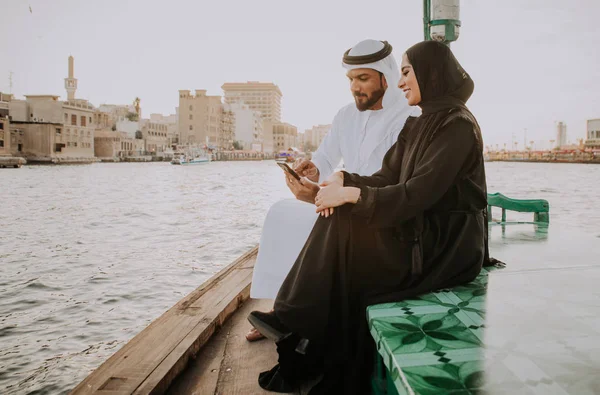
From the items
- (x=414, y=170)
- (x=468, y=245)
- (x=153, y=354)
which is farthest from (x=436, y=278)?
(x=153, y=354)

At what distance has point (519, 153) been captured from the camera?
435 ft

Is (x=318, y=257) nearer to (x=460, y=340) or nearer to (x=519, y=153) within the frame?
(x=460, y=340)

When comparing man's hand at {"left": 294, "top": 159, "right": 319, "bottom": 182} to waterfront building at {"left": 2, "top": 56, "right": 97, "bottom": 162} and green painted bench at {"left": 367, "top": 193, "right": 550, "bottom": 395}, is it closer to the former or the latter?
green painted bench at {"left": 367, "top": 193, "right": 550, "bottom": 395}

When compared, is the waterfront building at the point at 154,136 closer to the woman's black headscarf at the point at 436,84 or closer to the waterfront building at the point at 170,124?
the waterfront building at the point at 170,124

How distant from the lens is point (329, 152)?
109 inches

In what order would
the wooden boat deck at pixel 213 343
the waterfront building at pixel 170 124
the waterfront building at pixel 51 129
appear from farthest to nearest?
the waterfront building at pixel 170 124
the waterfront building at pixel 51 129
the wooden boat deck at pixel 213 343

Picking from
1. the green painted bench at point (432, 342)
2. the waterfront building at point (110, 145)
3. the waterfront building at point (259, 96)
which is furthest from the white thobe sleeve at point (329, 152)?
the waterfront building at point (259, 96)

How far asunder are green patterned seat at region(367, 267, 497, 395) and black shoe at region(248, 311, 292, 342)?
0.37m

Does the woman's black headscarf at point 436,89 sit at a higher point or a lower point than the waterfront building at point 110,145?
lower

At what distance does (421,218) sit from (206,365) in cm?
123

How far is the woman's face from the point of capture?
1728 mm

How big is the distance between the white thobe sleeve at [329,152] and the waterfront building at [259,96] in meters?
146

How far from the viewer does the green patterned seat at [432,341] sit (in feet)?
3.20

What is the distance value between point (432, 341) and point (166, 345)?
1.42 meters
